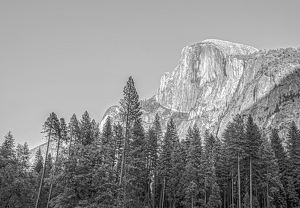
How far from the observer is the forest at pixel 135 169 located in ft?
80.5

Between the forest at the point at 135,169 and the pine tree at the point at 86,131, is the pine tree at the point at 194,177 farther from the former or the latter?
the pine tree at the point at 86,131

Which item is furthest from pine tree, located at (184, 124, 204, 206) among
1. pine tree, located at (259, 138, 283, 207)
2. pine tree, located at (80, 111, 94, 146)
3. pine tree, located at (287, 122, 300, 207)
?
pine tree, located at (287, 122, 300, 207)

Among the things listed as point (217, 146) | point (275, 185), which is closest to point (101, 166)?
point (275, 185)

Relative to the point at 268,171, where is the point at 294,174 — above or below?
above

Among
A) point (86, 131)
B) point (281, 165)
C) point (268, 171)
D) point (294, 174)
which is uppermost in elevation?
point (86, 131)

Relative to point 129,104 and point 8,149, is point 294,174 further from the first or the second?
point 8,149

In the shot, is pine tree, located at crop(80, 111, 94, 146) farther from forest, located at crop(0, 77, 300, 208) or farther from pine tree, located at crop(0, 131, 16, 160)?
pine tree, located at crop(0, 131, 16, 160)

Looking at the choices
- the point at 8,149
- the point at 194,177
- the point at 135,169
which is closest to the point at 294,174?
the point at 194,177

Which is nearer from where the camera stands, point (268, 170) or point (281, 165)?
point (268, 170)

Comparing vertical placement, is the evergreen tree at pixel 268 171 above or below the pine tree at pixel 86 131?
below

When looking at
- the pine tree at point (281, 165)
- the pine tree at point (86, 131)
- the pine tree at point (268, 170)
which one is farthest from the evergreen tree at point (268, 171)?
the pine tree at point (86, 131)


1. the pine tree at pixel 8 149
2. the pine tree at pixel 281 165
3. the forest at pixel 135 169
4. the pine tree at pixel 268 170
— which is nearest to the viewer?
the forest at pixel 135 169

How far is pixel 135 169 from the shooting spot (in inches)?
1817

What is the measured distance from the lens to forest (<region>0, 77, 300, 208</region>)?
24.5 metres
